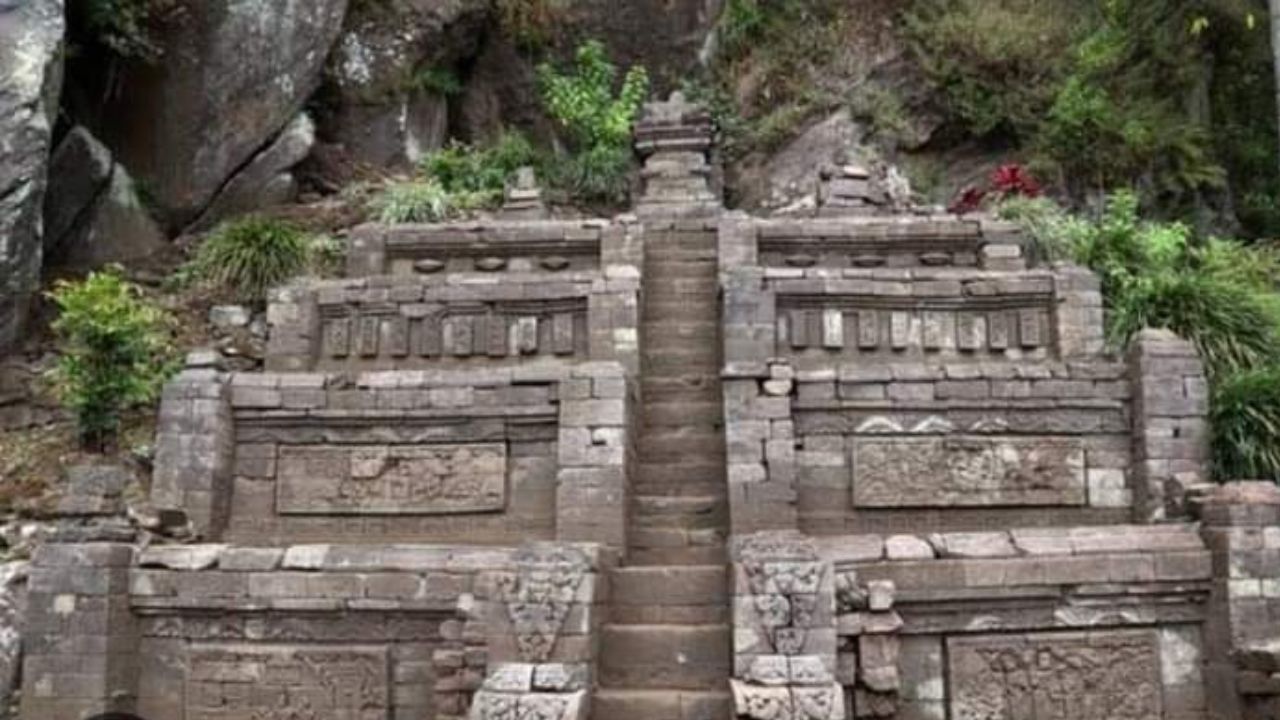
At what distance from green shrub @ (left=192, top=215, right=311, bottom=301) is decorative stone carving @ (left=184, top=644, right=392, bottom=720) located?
192 inches

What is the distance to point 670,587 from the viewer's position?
339 inches

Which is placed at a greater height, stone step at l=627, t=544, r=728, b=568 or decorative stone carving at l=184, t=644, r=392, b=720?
stone step at l=627, t=544, r=728, b=568

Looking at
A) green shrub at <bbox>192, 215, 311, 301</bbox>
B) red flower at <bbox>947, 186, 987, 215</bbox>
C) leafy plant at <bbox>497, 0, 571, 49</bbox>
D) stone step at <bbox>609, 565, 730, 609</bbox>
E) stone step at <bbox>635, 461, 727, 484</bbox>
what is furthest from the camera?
leafy plant at <bbox>497, 0, 571, 49</bbox>

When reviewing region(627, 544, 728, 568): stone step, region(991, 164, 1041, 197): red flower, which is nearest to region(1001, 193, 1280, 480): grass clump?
region(991, 164, 1041, 197): red flower

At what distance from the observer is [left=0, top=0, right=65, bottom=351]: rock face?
11445 mm

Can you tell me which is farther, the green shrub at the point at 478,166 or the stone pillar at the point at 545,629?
the green shrub at the point at 478,166

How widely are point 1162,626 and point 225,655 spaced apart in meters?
6.61

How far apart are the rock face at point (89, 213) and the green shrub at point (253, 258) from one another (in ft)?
4.93

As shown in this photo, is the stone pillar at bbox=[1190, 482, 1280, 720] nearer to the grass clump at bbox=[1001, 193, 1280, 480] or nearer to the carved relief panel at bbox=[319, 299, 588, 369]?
the grass clump at bbox=[1001, 193, 1280, 480]

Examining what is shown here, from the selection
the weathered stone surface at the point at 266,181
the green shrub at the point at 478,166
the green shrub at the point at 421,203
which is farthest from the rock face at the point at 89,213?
the green shrub at the point at 478,166

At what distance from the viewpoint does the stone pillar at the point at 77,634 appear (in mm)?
8344

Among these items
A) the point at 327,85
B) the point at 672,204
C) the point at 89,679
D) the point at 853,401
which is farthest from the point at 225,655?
the point at 327,85

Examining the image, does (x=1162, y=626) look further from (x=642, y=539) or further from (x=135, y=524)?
(x=135, y=524)

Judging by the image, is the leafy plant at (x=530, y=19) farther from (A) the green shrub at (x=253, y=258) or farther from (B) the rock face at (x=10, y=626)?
(B) the rock face at (x=10, y=626)
